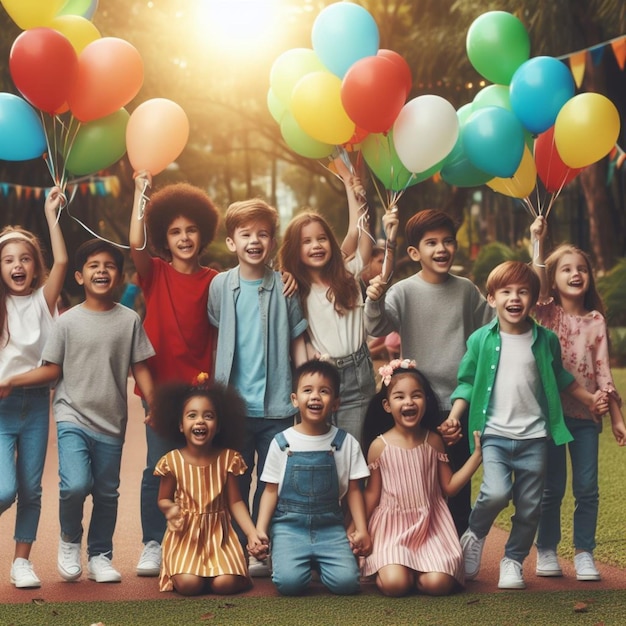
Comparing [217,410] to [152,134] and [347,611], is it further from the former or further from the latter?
[152,134]

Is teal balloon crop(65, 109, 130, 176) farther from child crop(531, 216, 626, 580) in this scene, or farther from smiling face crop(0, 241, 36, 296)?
child crop(531, 216, 626, 580)

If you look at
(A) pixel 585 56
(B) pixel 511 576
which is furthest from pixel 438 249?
(A) pixel 585 56

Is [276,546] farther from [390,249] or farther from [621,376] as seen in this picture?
[621,376]

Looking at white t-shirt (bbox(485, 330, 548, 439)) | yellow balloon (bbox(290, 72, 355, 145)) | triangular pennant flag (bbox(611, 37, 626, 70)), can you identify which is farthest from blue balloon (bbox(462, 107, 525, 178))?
triangular pennant flag (bbox(611, 37, 626, 70))

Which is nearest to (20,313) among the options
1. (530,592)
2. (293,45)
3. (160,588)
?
(160,588)

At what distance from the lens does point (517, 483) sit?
5.03 meters

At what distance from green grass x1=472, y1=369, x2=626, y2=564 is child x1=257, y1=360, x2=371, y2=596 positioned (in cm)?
140

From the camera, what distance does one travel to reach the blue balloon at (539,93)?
5.30 m

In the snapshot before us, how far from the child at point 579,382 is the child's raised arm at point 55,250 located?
7.20 ft

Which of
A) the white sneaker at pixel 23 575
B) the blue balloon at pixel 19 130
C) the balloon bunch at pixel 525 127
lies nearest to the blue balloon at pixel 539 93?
the balloon bunch at pixel 525 127

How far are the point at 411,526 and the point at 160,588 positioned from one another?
115 cm

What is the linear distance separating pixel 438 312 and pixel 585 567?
4.49 feet

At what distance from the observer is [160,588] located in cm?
500

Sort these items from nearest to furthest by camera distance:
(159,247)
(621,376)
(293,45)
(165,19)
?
(159,247)
(621,376)
(165,19)
(293,45)
